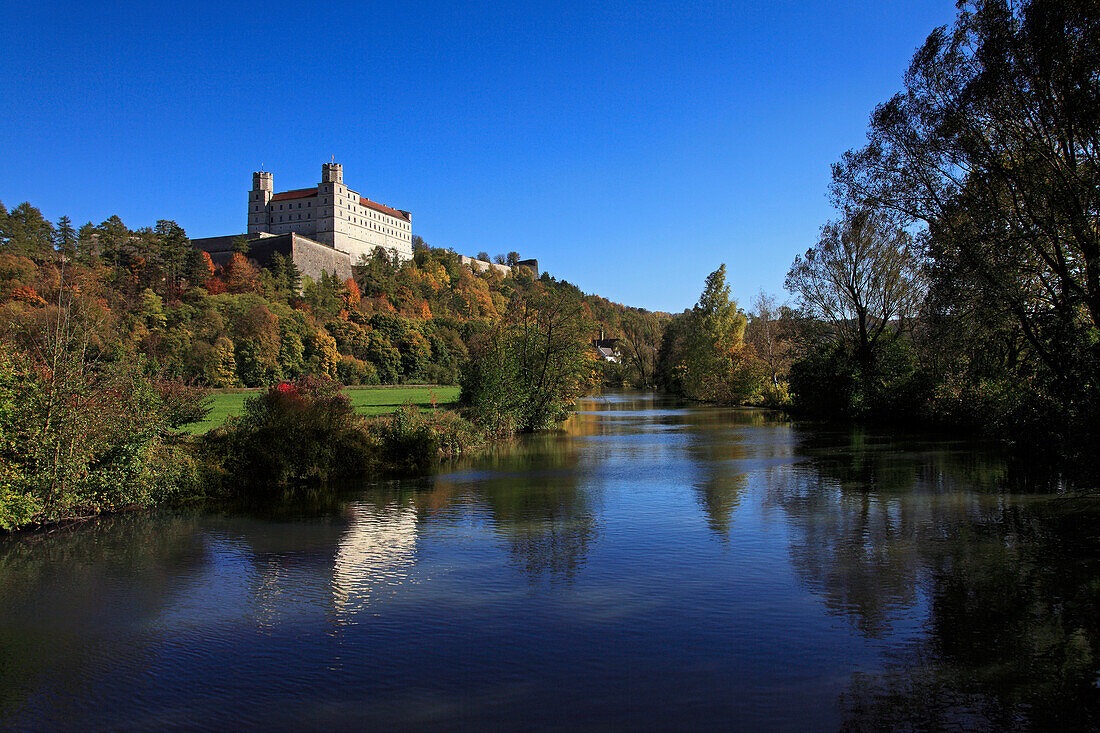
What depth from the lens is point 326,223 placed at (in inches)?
4390

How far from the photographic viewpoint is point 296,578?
33.9ft

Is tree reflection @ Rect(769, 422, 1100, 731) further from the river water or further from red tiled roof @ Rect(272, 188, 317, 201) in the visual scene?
red tiled roof @ Rect(272, 188, 317, 201)

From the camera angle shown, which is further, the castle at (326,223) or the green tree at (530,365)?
the castle at (326,223)

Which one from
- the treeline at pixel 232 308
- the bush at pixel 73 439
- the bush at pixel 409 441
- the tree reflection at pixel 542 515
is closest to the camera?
the tree reflection at pixel 542 515

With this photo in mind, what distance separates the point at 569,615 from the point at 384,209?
408 ft

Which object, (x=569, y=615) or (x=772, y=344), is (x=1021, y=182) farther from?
(x=772, y=344)

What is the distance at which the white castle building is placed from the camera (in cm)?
11188

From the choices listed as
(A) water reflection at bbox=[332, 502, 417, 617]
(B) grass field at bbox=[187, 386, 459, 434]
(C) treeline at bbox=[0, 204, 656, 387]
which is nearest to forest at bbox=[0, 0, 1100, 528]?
(B) grass field at bbox=[187, 386, 459, 434]

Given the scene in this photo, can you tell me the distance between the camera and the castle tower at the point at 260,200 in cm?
11944

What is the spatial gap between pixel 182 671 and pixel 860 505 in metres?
13.1

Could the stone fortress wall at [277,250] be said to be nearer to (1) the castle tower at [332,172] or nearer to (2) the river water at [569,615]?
(1) the castle tower at [332,172]

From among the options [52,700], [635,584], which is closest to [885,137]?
[635,584]

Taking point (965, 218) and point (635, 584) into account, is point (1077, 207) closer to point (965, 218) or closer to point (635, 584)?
point (965, 218)

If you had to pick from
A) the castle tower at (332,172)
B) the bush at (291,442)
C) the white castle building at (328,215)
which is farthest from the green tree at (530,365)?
the castle tower at (332,172)
